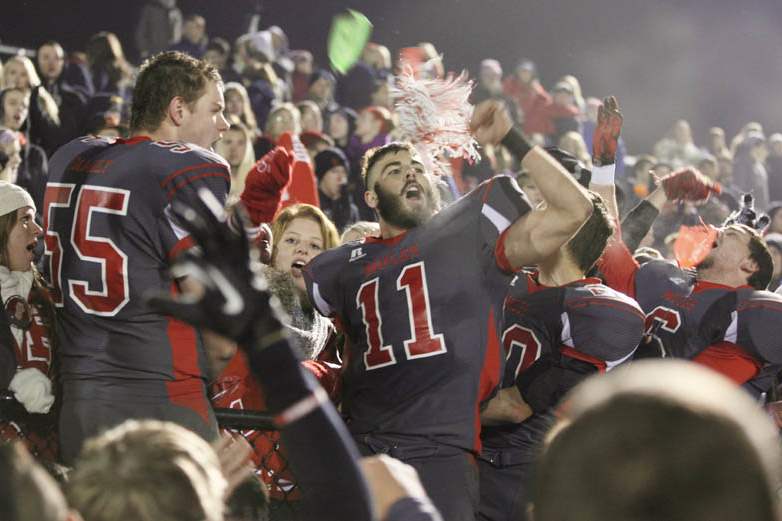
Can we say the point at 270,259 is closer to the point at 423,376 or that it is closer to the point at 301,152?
the point at 423,376

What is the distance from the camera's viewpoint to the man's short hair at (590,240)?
4613mm

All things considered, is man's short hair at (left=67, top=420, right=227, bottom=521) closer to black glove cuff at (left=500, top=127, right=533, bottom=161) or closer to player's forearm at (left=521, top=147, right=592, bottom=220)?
player's forearm at (left=521, top=147, right=592, bottom=220)

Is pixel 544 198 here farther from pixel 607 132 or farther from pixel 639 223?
pixel 639 223

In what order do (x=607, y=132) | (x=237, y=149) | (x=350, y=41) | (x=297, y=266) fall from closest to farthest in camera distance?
(x=297, y=266) < (x=607, y=132) < (x=237, y=149) < (x=350, y=41)

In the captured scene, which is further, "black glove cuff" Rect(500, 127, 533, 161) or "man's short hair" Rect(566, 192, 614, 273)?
"man's short hair" Rect(566, 192, 614, 273)

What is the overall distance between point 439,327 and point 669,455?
2685 mm

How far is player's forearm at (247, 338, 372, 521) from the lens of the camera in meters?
1.89

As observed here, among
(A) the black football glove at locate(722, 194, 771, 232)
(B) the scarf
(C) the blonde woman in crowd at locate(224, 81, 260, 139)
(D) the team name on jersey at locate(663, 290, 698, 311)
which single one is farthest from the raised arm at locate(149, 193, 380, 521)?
(C) the blonde woman in crowd at locate(224, 81, 260, 139)

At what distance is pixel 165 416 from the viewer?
3.65m

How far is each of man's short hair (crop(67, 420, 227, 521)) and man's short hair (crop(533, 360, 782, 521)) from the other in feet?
1.81

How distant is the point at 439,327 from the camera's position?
400cm

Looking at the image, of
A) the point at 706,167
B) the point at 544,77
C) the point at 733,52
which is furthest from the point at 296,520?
the point at 733,52

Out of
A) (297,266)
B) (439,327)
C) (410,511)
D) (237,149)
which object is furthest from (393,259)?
(237,149)

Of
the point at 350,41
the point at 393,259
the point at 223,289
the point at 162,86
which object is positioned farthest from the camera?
the point at 350,41
